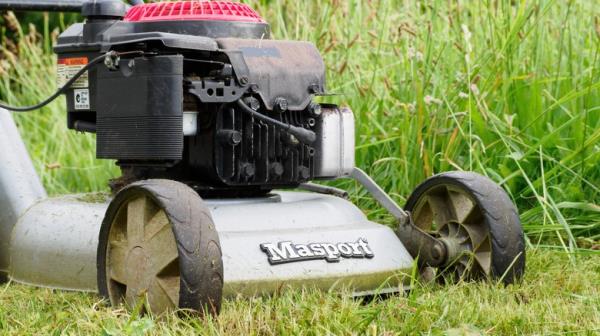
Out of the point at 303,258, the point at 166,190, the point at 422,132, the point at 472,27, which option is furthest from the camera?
the point at 472,27

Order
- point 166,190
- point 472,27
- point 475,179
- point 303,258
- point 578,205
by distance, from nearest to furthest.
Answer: point 166,190 → point 303,258 → point 475,179 → point 578,205 → point 472,27

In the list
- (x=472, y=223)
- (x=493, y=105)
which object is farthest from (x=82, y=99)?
(x=493, y=105)

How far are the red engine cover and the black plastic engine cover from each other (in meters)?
0.22

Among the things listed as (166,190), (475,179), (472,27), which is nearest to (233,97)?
(166,190)

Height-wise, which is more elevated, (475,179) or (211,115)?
(211,115)

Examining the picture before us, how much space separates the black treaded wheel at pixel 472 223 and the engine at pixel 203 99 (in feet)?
0.87

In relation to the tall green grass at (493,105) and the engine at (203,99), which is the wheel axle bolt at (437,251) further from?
the tall green grass at (493,105)

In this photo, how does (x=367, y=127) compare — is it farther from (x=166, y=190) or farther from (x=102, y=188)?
(x=166, y=190)

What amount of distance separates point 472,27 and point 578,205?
3.67 ft

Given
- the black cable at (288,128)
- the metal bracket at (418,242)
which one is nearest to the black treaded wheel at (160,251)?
the black cable at (288,128)

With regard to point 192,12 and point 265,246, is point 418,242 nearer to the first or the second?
point 265,246

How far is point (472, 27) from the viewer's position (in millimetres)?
4297

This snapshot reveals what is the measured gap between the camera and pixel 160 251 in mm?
2324

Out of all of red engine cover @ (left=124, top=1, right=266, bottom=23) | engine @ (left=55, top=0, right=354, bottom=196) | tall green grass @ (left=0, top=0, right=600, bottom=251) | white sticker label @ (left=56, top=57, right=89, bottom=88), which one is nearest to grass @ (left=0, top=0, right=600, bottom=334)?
tall green grass @ (left=0, top=0, right=600, bottom=251)
